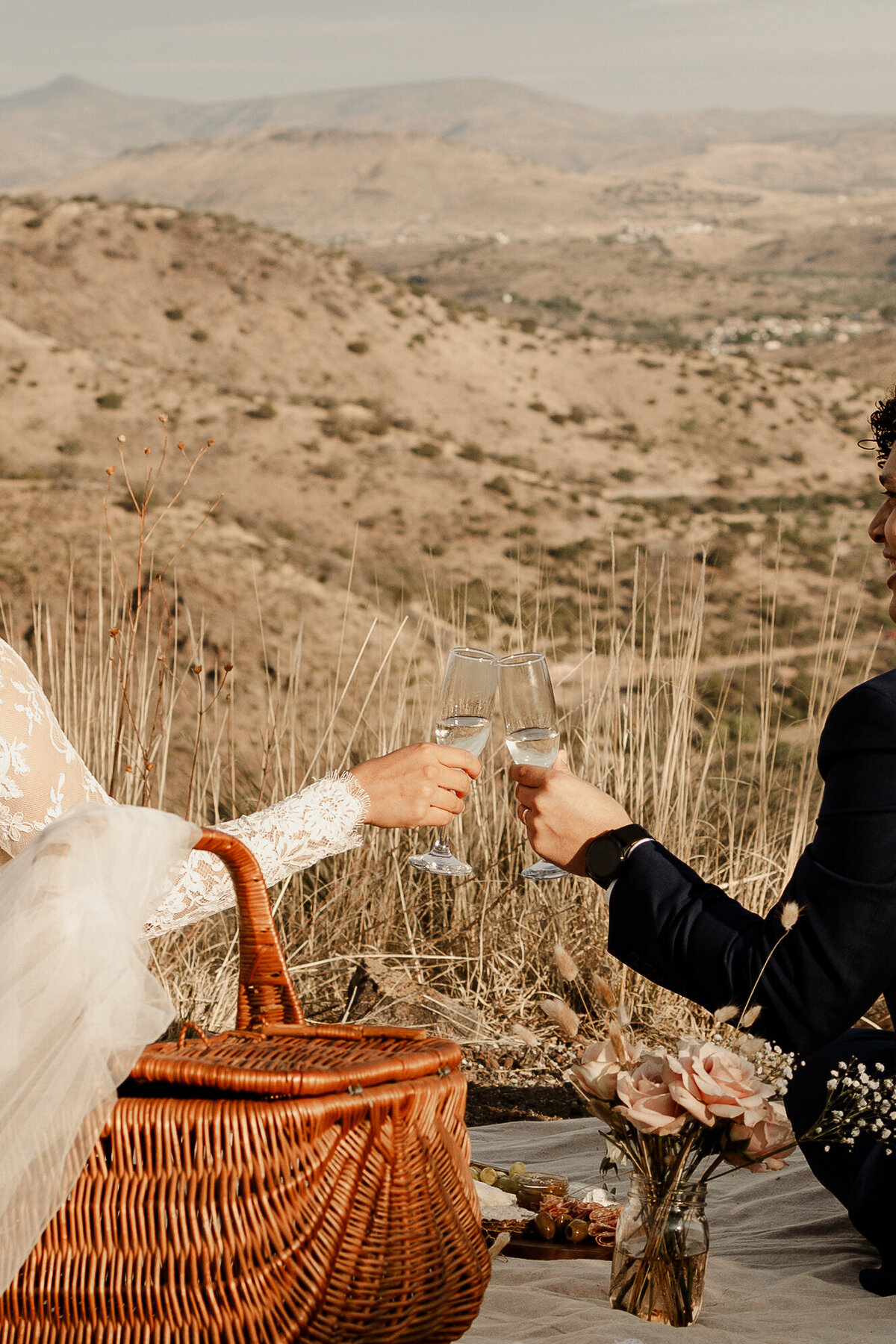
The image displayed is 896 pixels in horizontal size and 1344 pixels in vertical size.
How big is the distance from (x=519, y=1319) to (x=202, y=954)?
2330 mm

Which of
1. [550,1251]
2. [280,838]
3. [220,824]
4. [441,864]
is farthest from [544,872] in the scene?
[550,1251]

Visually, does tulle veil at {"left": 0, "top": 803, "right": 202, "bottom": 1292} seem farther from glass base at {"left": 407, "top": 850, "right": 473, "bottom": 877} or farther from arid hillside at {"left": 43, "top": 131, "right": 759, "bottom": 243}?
arid hillside at {"left": 43, "top": 131, "right": 759, "bottom": 243}

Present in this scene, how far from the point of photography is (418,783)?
229 cm

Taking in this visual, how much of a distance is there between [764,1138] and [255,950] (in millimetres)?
758

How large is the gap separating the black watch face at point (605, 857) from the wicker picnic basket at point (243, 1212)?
0.53 metres

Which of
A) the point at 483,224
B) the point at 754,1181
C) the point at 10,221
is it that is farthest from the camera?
the point at 483,224

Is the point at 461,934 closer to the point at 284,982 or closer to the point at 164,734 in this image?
the point at 164,734

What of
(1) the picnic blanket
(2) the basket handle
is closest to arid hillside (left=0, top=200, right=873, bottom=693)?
(1) the picnic blanket

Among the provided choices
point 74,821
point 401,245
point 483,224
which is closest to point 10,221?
point 74,821

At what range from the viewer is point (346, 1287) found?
1550 mm

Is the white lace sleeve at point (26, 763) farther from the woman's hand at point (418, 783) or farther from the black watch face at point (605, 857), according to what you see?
the black watch face at point (605, 857)

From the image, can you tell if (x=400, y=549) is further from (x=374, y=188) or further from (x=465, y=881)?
(x=374, y=188)

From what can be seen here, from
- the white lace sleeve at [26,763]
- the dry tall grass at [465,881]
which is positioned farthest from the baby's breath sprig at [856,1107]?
the dry tall grass at [465,881]

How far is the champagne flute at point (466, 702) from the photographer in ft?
7.18
